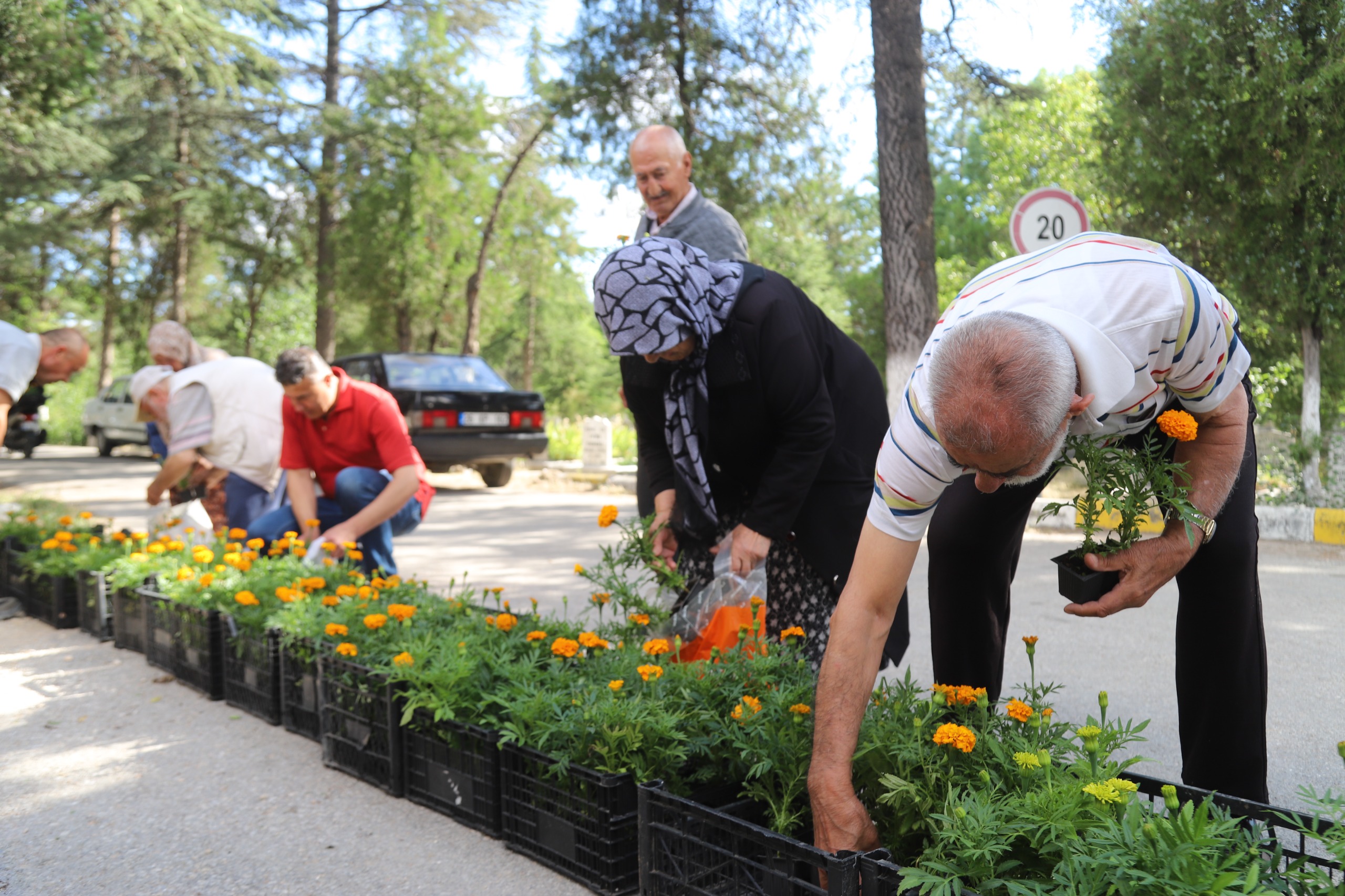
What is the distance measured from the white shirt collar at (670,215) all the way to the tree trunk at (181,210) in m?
19.0

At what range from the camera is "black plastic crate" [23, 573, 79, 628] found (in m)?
5.16

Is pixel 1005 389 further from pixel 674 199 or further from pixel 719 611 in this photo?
pixel 674 199

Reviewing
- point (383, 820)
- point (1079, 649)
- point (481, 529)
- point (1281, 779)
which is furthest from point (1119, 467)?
point (481, 529)

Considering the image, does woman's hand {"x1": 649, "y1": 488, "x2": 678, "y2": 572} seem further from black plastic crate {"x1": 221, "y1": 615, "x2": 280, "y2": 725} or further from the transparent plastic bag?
black plastic crate {"x1": 221, "y1": 615, "x2": 280, "y2": 725}

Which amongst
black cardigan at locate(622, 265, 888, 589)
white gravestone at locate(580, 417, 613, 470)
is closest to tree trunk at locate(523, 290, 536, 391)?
white gravestone at locate(580, 417, 613, 470)

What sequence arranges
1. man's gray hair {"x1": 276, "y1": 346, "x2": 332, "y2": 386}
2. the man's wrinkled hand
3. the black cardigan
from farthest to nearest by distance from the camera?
man's gray hair {"x1": 276, "y1": 346, "x2": 332, "y2": 386} < the black cardigan < the man's wrinkled hand

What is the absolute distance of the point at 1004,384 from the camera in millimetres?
1574

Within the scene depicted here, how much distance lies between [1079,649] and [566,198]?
18.8 metres

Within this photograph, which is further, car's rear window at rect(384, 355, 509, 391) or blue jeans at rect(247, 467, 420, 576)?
car's rear window at rect(384, 355, 509, 391)

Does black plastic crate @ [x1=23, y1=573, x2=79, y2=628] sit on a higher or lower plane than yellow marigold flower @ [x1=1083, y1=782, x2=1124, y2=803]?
lower

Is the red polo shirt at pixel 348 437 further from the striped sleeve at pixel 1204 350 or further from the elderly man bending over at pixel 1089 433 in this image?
the striped sleeve at pixel 1204 350

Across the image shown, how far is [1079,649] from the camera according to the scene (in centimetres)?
462

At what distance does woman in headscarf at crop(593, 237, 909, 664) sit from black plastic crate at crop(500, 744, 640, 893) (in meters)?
0.93

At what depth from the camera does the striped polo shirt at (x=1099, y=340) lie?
1.70 meters
